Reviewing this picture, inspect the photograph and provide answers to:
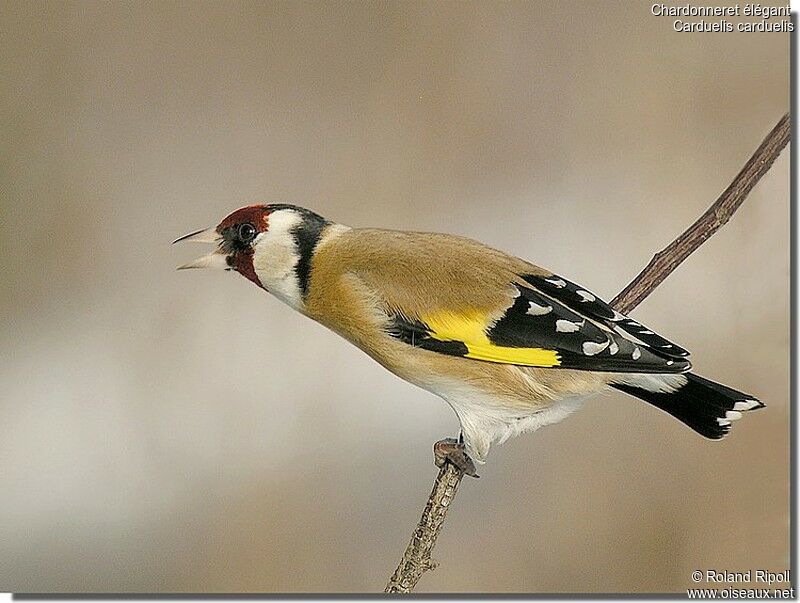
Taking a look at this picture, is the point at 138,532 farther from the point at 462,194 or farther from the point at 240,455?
the point at 462,194

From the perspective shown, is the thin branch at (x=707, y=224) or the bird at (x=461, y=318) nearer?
the bird at (x=461, y=318)

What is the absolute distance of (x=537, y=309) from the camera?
104 centimetres

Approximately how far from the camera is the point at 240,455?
1.27 meters

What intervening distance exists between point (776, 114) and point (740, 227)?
0.14 meters

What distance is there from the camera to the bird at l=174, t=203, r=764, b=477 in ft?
3.39

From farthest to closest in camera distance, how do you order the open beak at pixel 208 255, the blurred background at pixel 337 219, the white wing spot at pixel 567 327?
1. the blurred background at pixel 337 219
2. the open beak at pixel 208 255
3. the white wing spot at pixel 567 327

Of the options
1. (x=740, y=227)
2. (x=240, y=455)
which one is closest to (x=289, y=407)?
(x=240, y=455)

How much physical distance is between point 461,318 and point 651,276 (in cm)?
24

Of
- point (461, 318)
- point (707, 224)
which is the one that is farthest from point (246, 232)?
point (707, 224)

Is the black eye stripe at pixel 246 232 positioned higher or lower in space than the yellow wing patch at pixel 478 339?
higher

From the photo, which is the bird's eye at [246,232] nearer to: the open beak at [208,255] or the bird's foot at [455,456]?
the open beak at [208,255]
